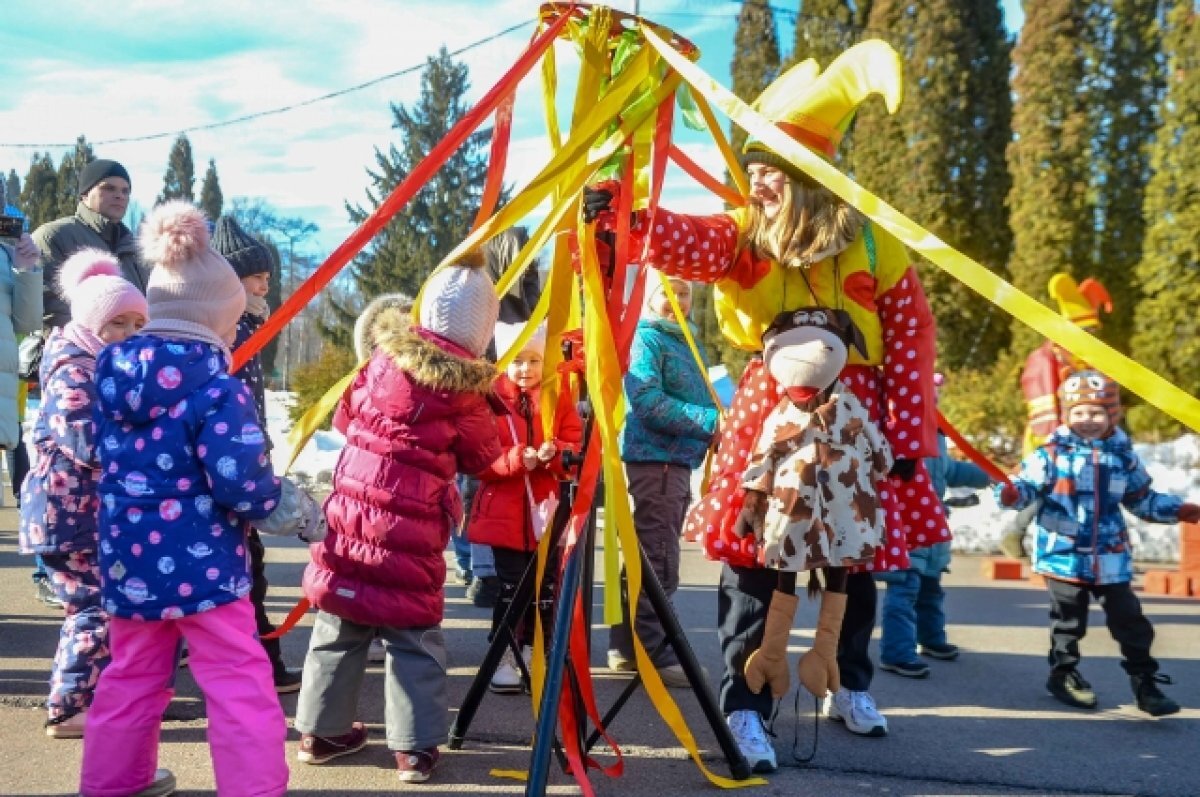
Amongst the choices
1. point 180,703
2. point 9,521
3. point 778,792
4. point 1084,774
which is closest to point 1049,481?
point 1084,774

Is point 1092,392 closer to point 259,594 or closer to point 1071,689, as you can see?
point 1071,689

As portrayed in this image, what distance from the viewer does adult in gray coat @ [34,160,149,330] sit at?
5.34 meters

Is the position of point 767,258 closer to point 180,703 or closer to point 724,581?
point 724,581

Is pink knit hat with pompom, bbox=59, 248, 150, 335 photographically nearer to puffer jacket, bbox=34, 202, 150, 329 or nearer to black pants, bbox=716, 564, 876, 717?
puffer jacket, bbox=34, 202, 150, 329

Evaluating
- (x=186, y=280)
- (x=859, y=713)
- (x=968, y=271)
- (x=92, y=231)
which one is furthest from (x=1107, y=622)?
(x=92, y=231)

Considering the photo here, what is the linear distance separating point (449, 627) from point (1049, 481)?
109 inches

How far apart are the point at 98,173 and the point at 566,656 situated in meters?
3.88

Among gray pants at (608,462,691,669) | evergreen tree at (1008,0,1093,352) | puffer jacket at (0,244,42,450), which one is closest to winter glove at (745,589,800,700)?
gray pants at (608,462,691,669)

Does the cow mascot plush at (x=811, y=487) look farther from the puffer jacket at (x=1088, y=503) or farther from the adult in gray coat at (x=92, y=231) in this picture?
the adult in gray coat at (x=92, y=231)

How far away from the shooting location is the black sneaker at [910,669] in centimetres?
476

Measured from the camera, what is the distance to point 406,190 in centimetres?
327

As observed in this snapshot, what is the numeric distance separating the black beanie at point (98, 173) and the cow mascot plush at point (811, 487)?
12.1 ft

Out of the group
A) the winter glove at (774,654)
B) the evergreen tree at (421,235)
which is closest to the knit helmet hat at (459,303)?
the winter glove at (774,654)

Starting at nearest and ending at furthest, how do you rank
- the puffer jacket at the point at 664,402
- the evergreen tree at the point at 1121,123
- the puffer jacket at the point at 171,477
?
the puffer jacket at the point at 171,477 → the puffer jacket at the point at 664,402 → the evergreen tree at the point at 1121,123
